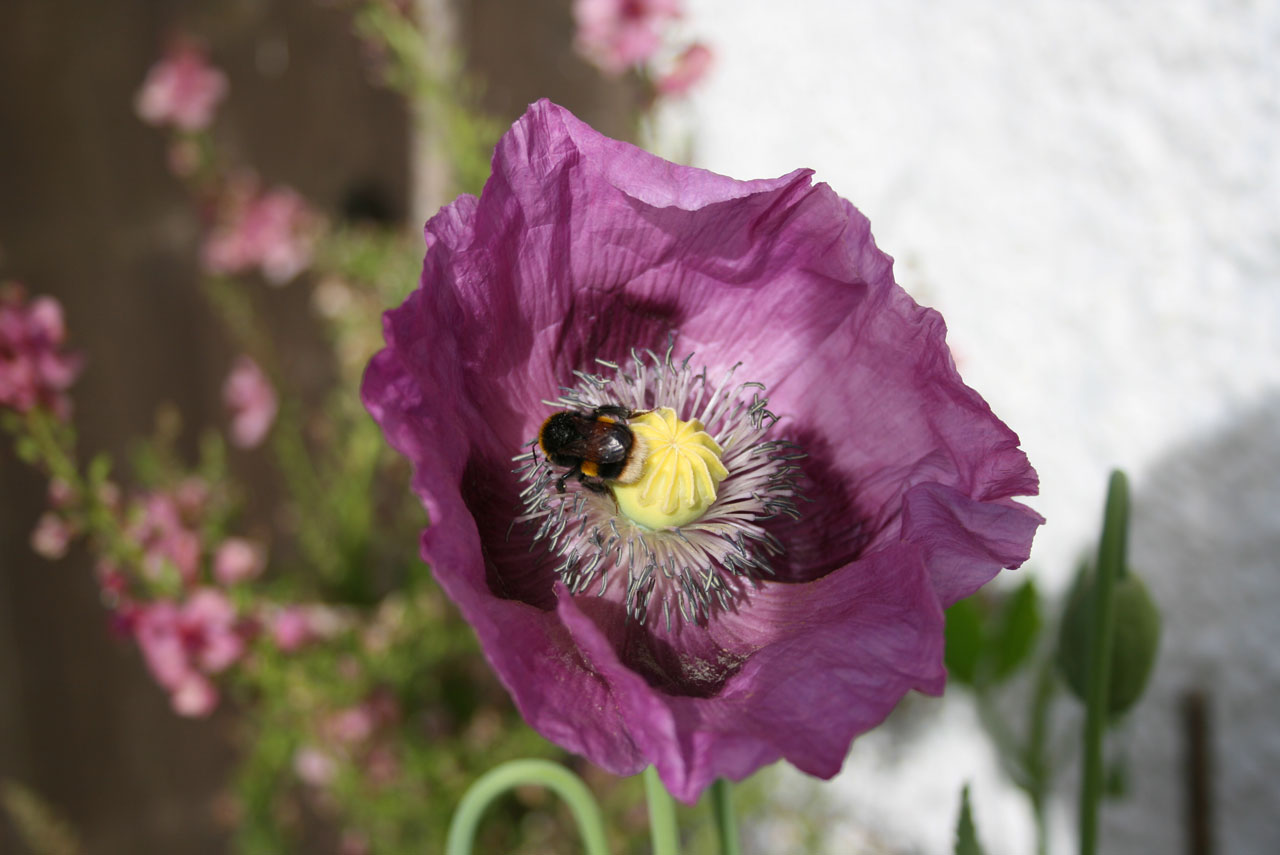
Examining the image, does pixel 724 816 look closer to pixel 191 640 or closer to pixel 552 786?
pixel 552 786

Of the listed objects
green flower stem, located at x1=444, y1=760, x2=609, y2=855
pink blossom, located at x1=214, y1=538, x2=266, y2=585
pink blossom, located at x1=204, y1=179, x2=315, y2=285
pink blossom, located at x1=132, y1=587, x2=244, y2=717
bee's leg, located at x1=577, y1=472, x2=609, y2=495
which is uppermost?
pink blossom, located at x1=204, y1=179, x2=315, y2=285

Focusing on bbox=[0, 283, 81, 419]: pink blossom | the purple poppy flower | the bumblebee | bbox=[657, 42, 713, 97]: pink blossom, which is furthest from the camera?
bbox=[657, 42, 713, 97]: pink blossom

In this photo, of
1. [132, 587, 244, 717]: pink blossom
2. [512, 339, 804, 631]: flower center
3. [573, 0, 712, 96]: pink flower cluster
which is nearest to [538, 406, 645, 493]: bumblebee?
[512, 339, 804, 631]: flower center

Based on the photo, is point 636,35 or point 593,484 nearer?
point 593,484

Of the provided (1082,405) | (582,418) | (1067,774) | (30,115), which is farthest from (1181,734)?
(30,115)

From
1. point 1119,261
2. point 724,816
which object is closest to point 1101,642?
point 724,816

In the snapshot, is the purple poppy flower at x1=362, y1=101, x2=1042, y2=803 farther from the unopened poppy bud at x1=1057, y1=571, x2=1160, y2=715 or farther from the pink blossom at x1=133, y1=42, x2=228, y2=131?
the pink blossom at x1=133, y1=42, x2=228, y2=131

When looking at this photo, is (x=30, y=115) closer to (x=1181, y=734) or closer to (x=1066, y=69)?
(x=1066, y=69)
